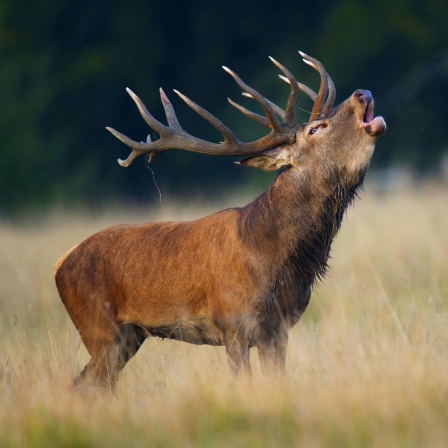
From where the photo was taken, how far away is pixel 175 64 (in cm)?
2467

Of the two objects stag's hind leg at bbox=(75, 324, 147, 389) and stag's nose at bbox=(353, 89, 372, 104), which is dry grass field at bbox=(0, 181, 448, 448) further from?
stag's nose at bbox=(353, 89, 372, 104)

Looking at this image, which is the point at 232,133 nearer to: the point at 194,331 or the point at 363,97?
the point at 363,97

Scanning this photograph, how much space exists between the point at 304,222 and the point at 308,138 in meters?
0.51

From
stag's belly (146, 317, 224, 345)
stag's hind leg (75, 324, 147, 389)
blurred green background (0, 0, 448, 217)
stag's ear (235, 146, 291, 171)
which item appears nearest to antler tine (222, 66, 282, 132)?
stag's ear (235, 146, 291, 171)

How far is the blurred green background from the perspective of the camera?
76.9ft

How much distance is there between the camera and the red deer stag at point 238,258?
6.25 metres

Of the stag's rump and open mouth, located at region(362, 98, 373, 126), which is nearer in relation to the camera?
the stag's rump

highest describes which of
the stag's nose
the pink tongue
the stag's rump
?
the stag's nose

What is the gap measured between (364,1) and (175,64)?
438 cm

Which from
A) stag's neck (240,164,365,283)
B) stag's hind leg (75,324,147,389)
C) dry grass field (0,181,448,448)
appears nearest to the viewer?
dry grass field (0,181,448,448)

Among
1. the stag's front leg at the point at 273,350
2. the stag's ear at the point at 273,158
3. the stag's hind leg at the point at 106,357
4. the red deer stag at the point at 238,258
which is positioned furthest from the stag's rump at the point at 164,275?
the stag's ear at the point at 273,158

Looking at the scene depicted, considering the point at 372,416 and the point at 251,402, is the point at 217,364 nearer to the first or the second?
the point at 251,402

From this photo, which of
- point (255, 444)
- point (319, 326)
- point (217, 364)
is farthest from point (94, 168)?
point (255, 444)

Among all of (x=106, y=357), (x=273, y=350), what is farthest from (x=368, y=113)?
(x=106, y=357)
